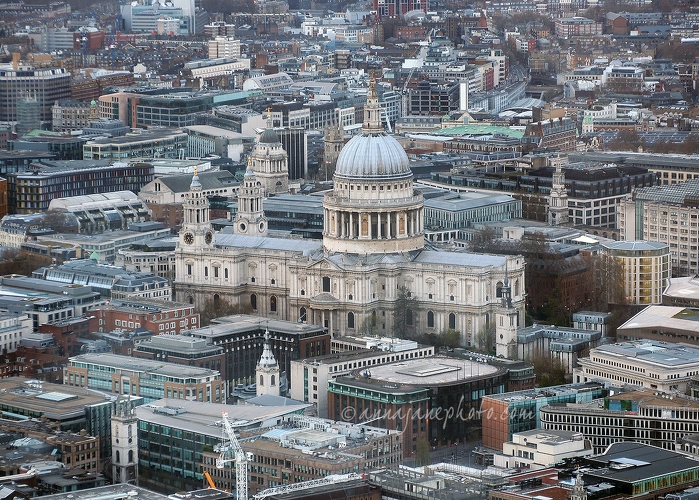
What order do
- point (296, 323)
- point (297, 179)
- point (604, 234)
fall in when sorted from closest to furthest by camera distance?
point (296, 323)
point (604, 234)
point (297, 179)

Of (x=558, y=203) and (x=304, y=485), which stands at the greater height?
(x=558, y=203)

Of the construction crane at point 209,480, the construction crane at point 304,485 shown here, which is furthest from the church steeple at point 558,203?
the construction crane at point 304,485

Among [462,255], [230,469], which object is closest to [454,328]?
[462,255]

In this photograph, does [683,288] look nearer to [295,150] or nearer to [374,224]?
[374,224]

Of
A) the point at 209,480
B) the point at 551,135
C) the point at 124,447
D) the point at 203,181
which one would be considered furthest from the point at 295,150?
the point at 209,480

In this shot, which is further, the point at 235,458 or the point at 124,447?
the point at 124,447

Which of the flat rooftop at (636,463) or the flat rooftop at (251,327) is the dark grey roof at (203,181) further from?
the flat rooftop at (636,463)

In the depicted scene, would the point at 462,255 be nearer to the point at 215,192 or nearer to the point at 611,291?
the point at 611,291
